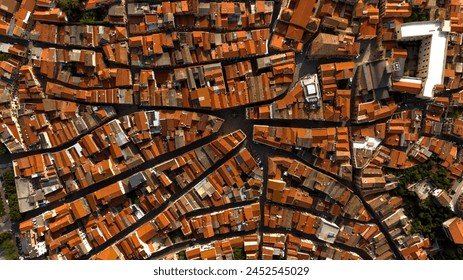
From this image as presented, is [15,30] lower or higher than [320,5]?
lower

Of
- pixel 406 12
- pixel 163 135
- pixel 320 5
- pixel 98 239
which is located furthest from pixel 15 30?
pixel 406 12

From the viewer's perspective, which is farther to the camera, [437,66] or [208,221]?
[208,221]

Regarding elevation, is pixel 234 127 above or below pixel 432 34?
below

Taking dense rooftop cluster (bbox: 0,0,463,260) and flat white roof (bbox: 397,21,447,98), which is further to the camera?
dense rooftop cluster (bbox: 0,0,463,260)

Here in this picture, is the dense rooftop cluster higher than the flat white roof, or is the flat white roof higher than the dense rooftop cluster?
the flat white roof

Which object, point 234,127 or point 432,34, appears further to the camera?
point 234,127

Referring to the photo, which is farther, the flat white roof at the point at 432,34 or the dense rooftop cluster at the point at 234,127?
the dense rooftop cluster at the point at 234,127

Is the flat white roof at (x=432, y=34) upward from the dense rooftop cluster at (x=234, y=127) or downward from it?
upward

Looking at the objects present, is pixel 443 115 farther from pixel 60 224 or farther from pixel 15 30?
pixel 15 30

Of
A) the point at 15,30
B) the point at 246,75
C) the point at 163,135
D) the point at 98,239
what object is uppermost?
the point at 15,30

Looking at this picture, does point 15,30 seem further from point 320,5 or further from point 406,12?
point 406,12
